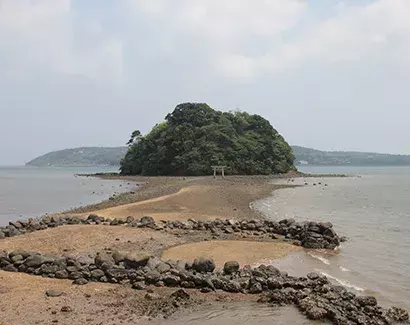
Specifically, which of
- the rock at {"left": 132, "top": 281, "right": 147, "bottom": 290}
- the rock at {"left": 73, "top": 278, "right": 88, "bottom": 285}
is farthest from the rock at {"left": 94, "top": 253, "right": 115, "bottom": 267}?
the rock at {"left": 132, "top": 281, "right": 147, "bottom": 290}

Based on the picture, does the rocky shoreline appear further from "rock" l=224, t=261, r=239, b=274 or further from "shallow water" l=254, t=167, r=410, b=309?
"shallow water" l=254, t=167, r=410, b=309

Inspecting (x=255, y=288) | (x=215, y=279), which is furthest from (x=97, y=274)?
(x=255, y=288)

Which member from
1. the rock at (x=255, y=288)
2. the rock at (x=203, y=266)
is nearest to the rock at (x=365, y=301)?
the rock at (x=255, y=288)

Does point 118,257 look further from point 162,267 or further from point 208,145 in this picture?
point 208,145

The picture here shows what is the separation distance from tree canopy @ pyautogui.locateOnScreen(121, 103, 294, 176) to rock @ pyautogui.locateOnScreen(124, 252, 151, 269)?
6945 centimetres

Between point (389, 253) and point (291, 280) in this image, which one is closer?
point (291, 280)

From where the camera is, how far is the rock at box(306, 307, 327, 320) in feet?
29.1

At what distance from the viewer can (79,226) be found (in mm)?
19516

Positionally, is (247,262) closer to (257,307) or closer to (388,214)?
(257,307)

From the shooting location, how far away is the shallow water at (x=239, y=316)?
344 inches

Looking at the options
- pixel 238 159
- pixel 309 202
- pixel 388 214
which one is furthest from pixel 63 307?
pixel 238 159

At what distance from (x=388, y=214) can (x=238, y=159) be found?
54962 mm

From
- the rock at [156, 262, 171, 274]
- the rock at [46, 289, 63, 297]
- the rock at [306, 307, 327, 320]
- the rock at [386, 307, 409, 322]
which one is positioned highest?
the rock at [156, 262, 171, 274]

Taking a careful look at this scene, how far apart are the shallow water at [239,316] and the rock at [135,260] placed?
2.88 m
